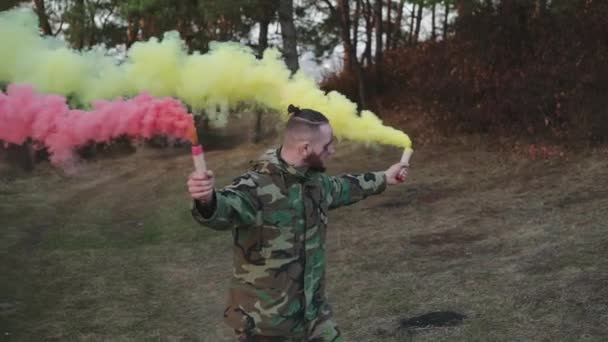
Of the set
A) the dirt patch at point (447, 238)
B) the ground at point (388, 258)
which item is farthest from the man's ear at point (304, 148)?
the dirt patch at point (447, 238)

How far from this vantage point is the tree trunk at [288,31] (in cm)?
1761

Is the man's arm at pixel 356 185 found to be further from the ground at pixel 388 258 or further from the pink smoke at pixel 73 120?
the ground at pixel 388 258

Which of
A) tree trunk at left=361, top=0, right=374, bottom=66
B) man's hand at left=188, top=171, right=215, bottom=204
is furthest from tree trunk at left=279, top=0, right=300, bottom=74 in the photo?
man's hand at left=188, top=171, right=215, bottom=204

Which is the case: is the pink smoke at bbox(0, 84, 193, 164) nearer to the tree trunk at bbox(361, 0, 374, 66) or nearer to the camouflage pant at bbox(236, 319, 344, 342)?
the camouflage pant at bbox(236, 319, 344, 342)

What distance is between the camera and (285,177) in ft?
13.7

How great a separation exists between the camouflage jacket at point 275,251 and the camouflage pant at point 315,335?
41 mm

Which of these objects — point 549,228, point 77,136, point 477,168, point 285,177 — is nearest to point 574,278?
point 549,228

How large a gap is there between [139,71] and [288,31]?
45.4ft

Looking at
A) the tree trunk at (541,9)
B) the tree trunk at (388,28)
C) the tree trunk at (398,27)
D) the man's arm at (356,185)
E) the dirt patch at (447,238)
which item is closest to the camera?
the man's arm at (356,185)

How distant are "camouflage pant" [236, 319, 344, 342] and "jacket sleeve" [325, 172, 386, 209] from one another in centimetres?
67

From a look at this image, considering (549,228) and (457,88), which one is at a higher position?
(457,88)

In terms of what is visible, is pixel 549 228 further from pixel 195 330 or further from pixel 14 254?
pixel 14 254

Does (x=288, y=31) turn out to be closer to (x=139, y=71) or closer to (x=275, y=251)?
A: (x=139, y=71)

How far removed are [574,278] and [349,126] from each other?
407 centimetres
